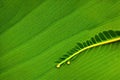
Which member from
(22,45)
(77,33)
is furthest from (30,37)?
(77,33)

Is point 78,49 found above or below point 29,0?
below

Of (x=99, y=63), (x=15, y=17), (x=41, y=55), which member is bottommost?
(x=99, y=63)

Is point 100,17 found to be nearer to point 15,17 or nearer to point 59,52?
point 59,52

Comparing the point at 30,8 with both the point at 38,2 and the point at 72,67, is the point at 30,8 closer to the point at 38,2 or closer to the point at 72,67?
the point at 38,2
